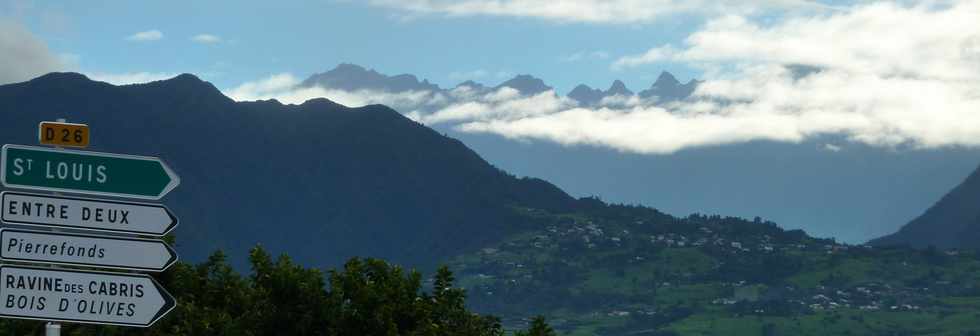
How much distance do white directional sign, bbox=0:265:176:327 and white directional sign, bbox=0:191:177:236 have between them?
0.63 meters

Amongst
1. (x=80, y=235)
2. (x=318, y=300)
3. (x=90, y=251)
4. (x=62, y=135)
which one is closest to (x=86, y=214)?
(x=80, y=235)

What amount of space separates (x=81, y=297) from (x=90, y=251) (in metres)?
0.61

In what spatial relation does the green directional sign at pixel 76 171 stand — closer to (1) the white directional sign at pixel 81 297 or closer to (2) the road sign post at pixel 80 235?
(2) the road sign post at pixel 80 235

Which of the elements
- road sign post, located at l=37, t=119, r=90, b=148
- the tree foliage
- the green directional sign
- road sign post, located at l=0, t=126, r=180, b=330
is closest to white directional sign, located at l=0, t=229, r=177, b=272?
road sign post, located at l=0, t=126, r=180, b=330

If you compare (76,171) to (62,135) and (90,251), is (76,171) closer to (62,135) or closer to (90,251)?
(62,135)

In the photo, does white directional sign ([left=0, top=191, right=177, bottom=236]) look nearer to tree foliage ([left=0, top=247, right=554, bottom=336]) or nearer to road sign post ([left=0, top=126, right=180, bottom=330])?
road sign post ([left=0, top=126, right=180, bottom=330])

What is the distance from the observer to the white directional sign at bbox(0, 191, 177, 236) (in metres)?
18.2

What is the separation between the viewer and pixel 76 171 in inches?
721

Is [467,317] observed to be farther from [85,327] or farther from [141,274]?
[141,274]

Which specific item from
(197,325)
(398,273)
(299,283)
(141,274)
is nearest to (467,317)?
(398,273)

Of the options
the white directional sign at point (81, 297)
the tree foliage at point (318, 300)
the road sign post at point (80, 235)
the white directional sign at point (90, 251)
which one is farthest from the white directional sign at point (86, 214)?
the tree foliage at point (318, 300)

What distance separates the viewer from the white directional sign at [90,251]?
18219 mm

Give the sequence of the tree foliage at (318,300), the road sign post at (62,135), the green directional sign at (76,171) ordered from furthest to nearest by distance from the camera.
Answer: the tree foliage at (318,300) < the road sign post at (62,135) < the green directional sign at (76,171)

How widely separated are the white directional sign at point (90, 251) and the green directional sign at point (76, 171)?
623mm
